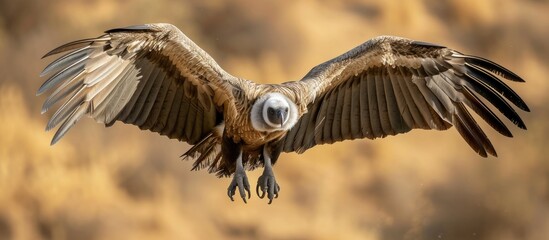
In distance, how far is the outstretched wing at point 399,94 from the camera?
6.79m

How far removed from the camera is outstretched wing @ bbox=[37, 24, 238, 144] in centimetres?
620

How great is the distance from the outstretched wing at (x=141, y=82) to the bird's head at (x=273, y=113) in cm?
23

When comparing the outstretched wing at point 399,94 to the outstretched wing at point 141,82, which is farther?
the outstretched wing at point 399,94

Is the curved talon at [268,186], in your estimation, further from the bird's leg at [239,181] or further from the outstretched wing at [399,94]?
the outstretched wing at [399,94]

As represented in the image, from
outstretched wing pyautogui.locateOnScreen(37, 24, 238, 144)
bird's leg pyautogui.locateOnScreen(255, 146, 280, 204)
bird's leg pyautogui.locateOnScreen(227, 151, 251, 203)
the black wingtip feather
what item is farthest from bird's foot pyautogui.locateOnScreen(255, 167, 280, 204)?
the black wingtip feather

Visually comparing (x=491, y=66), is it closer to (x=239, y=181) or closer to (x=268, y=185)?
(x=268, y=185)

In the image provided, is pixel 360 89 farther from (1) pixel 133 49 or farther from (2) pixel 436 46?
(1) pixel 133 49

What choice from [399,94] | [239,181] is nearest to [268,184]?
[239,181]

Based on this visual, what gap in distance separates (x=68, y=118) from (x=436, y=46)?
8.03 ft

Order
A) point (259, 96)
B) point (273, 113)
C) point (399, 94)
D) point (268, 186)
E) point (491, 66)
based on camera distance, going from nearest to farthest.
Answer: point (273, 113) → point (259, 96) → point (268, 186) → point (491, 66) → point (399, 94)

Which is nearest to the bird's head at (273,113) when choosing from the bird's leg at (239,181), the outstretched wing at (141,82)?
the outstretched wing at (141,82)

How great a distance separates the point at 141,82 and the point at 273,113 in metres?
0.98

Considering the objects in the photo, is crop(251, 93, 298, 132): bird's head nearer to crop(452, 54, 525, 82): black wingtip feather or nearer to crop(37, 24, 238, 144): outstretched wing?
crop(37, 24, 238, 144): outstretched wing

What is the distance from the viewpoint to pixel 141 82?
6.54 meters
